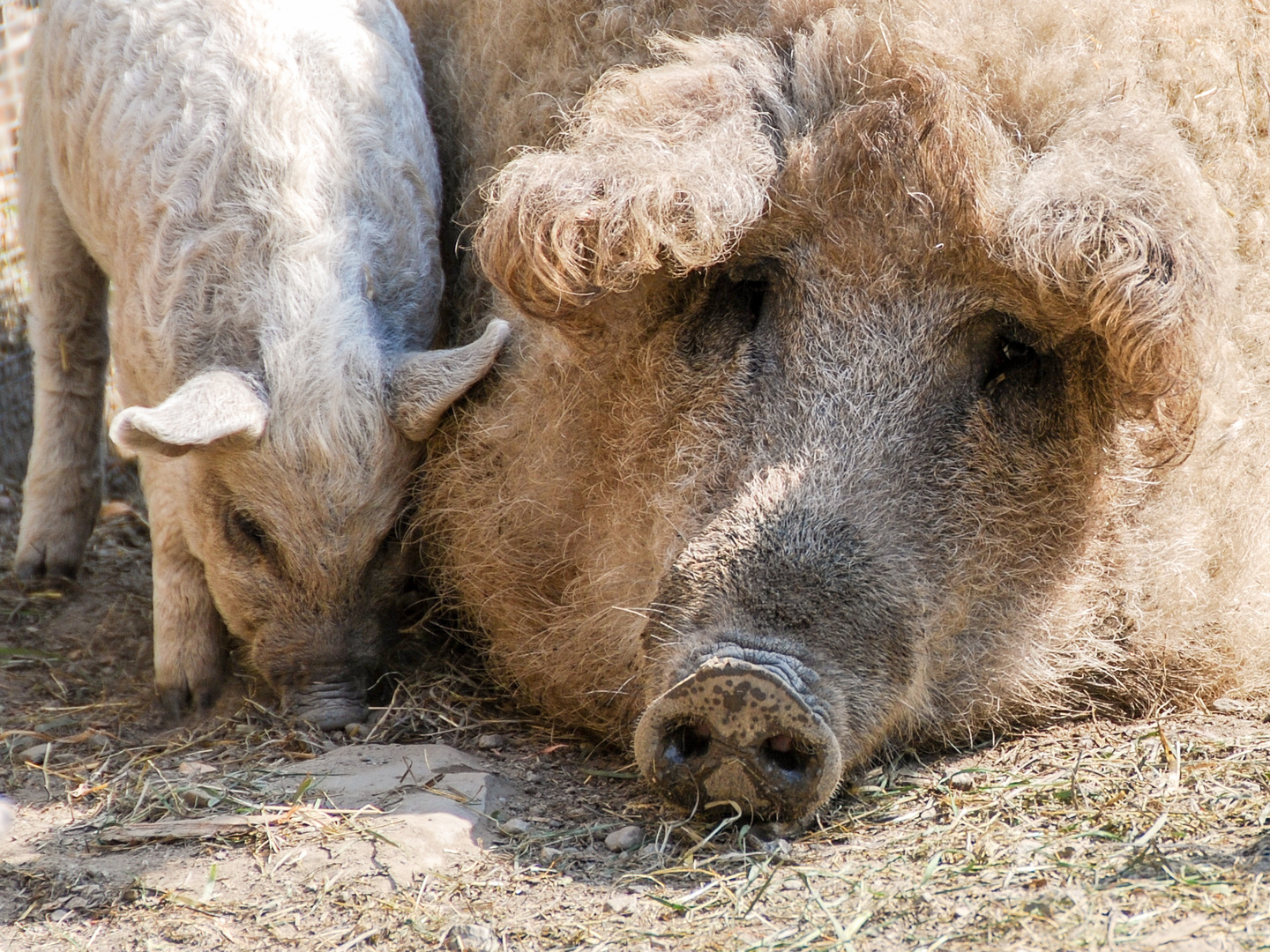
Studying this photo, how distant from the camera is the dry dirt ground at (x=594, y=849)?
245 cm

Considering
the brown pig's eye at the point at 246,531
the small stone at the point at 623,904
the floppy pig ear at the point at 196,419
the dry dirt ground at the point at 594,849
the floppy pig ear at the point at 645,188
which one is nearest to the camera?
the dry dirt ground at the point at 594,849

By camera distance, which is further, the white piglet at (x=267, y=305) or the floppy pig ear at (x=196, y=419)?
the white piglet at (x=267, y=305)

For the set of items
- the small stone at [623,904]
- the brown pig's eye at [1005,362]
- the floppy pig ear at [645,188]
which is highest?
the floppy pig ear at [645,188]

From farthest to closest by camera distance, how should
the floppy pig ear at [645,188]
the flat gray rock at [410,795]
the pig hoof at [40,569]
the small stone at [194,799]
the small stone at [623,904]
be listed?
1. the pig hoof at [40,569]
2. the small stone at [194,799]
3. the floppy pig ear at [645,188]
4. the flat gray rock at [410,795]
5. the small stone at [623,904]

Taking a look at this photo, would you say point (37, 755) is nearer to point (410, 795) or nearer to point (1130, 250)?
point (410, 795)

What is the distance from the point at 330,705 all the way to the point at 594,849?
42.6 inches

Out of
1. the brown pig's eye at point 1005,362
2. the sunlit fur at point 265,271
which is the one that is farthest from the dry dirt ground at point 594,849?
the brown pig's eye at point 1005,362

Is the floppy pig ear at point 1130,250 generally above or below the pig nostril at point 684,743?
above

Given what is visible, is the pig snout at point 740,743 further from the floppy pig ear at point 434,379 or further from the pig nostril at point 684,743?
the floppy pig ear at point 434,379

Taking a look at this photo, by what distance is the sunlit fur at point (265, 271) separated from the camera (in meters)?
3.64

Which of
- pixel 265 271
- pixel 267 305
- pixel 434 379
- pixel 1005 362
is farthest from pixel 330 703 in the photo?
pixel 1005 362

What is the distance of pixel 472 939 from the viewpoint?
2.48 m

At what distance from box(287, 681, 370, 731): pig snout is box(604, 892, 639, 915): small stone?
4.10 ft

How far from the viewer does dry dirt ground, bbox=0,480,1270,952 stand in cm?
245
